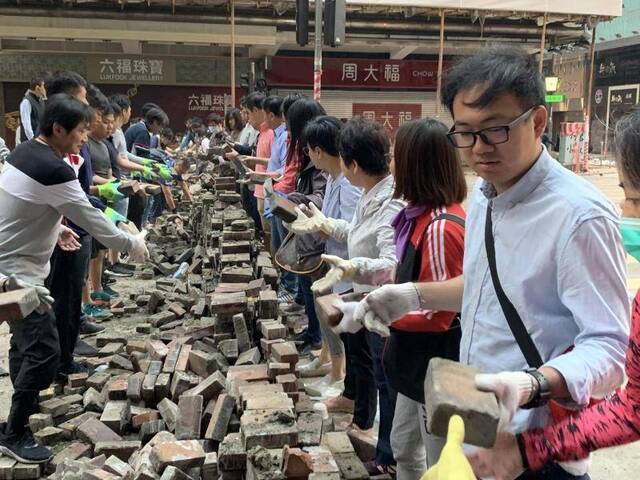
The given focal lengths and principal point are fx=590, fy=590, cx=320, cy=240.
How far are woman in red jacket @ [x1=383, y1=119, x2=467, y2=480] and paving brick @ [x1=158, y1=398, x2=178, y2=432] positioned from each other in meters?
1.47

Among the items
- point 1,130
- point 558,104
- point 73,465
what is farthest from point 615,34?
point 73,465

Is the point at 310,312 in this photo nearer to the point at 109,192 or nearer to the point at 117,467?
the point at 109,192

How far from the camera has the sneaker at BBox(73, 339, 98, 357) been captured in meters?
4.68

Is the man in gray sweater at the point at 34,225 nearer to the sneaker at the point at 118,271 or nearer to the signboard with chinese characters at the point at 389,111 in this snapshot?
the sneaker at the point at 118,271

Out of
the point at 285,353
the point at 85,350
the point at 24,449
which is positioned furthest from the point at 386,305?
the point at 85,350

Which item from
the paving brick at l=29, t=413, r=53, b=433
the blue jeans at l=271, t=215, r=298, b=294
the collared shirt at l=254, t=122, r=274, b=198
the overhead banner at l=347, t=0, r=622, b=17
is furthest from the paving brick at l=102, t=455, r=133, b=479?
the overhead banner at l=347, t=0, r=622, b=17

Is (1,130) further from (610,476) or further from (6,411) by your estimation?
(610,476)

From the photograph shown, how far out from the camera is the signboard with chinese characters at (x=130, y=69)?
1617 centimetres

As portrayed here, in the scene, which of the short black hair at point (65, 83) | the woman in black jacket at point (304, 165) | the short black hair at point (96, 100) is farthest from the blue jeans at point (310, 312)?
the short black hair at point (96, 100)

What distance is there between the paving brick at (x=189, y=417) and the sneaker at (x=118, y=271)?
4.56 metres

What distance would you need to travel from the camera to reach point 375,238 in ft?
8.87

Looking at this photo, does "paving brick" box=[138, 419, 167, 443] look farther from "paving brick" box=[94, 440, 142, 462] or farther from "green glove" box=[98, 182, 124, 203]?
"green glove" box=[98, 182, 124, 203]

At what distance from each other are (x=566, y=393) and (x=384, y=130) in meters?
1.88

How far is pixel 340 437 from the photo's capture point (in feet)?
9.66
